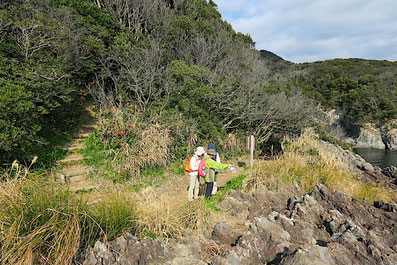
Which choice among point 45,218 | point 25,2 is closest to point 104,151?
point 45,218

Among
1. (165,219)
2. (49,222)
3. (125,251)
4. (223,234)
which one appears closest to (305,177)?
(223,234)

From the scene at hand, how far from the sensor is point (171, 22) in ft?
37.2

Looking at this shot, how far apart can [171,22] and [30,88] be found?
7818 millimetres

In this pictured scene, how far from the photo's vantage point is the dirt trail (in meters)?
5.74

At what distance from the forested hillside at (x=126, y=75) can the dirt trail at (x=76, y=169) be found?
Result: 1.96ft

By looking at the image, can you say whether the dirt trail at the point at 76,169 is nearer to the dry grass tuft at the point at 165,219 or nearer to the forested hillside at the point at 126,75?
the forested hillside at the point at 126,75

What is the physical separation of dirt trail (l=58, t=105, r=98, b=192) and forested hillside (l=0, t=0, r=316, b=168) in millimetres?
599

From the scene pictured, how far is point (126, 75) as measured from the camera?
8.46 m

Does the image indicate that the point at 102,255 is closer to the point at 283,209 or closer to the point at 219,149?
the point at 283,209

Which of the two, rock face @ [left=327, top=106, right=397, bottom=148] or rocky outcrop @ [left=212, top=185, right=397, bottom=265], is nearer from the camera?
rocky outcrop @ [left=212, top=185, right=397, bottom=265]

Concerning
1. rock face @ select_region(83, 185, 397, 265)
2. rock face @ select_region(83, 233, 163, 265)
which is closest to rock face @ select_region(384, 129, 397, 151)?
rock face @ select_region(83, 185, 397, 265)

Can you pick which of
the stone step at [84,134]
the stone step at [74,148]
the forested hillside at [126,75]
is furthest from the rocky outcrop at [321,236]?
the stone step at [84,134]

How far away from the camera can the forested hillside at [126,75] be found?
5730 mm

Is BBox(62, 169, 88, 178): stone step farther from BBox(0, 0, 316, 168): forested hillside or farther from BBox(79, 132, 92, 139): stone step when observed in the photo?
BBox(79, 132, 92, 139): stone step
